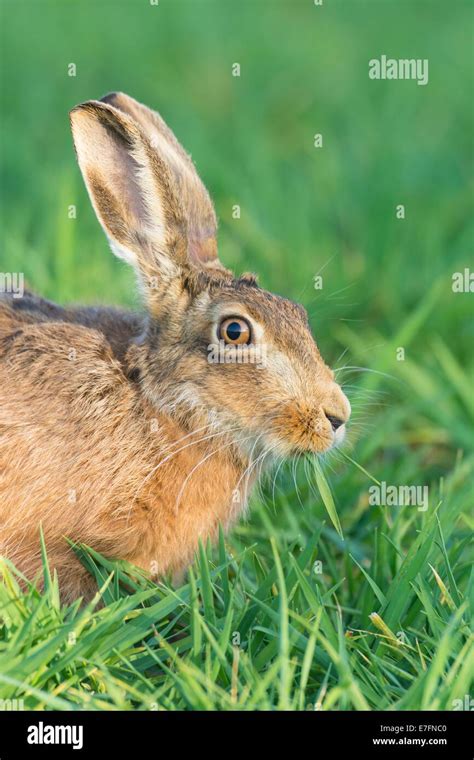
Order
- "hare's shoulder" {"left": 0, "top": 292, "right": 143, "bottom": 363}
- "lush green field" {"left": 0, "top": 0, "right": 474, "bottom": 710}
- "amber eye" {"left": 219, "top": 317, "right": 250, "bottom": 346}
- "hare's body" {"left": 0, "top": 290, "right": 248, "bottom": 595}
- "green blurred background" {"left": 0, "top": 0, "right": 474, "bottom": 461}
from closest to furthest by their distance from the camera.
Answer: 1. "lush green field" {"left": 0, "top": 0, "right": 474, "bottom": 710}
2. "hare's body" {"left": 0, "top": 290, "right": 248, "bottom": 595}
3. "amber eye" {"left": 219, "top": 317, "right": 250, "bottom": 346}
4. "hare's shoulder" {"left": 0, "top": 292, "right": 143, "bottom": 363}
5. "green blurred background" {"left": 0, "top": 0, "right": 474, "bottom": 461}

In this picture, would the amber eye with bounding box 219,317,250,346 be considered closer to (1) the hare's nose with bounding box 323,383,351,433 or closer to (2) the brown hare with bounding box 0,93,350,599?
(2) the brown hare with bounding box 0,93,350,599

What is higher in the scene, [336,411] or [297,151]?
[297,151]

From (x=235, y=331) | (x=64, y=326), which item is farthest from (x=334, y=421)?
(x=64, y=326)

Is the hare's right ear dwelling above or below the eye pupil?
above

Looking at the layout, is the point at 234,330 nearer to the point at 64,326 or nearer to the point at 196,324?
the point at 196,324

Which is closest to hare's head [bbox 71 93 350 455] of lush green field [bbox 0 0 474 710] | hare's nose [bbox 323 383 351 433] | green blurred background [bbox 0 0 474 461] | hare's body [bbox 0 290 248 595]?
hare's nose [bbox 323 383 351 433]
